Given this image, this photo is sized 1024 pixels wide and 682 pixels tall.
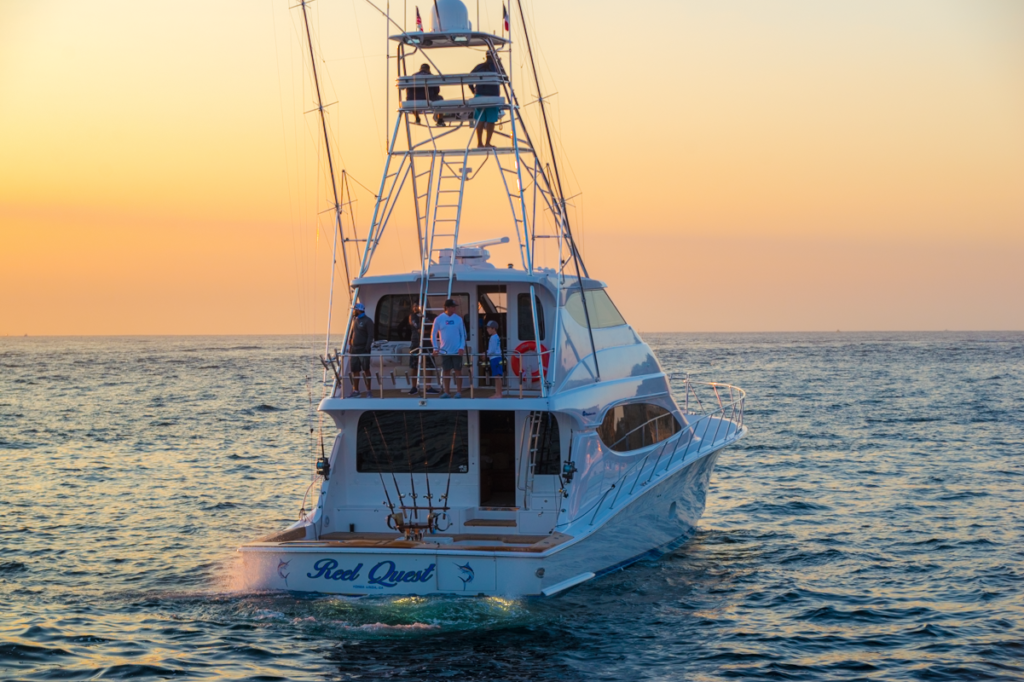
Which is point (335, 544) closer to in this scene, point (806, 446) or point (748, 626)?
point (748, 626)

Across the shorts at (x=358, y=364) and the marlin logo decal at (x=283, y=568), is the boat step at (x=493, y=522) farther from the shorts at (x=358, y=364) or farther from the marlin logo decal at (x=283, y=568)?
the marlin logo decal at (x=283, y=568)

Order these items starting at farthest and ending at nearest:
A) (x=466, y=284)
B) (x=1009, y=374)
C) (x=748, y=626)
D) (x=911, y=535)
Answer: (x=1009, y=374)
(x=911, y=535)
(x=466, y=284)
(x=748, y=626)

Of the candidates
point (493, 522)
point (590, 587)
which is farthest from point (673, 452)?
point (493, 522)

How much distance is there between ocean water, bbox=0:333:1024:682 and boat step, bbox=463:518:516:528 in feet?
4.19

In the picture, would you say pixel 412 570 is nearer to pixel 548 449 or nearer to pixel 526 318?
pixel 548 449

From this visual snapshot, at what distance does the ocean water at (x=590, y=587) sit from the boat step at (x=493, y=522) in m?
1.28

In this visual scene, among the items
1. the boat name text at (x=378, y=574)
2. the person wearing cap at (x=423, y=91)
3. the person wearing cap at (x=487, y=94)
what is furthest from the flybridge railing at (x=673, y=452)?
the person wearing cap at (x=423, y=91)

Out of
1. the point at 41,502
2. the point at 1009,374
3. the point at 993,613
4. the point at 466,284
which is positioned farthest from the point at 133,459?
the point at 1009,374

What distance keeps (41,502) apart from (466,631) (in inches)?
534

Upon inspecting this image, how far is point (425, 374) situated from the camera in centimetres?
1378

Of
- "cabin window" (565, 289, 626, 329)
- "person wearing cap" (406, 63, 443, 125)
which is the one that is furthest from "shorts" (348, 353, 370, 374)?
"person wearing cap" (406, 63, 443, 125)

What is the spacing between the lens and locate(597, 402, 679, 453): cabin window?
15.8 meters

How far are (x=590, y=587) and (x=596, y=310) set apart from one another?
4547mm

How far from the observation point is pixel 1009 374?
67625 millimetres
